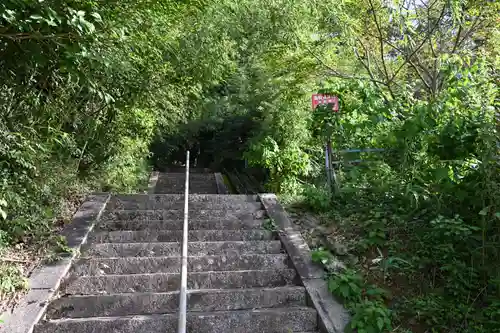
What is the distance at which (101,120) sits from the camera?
18.3 feet

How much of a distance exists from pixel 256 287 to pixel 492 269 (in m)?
1.86

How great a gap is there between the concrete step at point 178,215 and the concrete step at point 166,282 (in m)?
1.20

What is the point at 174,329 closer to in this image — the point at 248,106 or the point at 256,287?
the point at 256,287

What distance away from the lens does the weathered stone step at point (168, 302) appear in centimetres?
300

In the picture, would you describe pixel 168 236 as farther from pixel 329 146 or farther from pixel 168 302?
pixel 329 146

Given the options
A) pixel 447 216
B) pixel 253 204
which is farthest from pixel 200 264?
pixel 447 216

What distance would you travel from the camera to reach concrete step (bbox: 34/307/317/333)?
9.11 ft

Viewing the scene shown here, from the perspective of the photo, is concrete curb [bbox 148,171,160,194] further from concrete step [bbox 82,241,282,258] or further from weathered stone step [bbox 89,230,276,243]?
concrete step [bbox 82,241,282,258]

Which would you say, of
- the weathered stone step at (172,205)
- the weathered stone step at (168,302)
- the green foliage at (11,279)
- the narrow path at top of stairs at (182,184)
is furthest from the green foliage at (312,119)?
the narrow path at top of stairs at (182,184)

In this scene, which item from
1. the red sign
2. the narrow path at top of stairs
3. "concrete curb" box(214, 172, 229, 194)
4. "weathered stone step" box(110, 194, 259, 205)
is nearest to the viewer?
the red sign

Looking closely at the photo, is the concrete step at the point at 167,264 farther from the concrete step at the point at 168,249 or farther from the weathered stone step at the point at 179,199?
the weathered stone step at the point at 179,199

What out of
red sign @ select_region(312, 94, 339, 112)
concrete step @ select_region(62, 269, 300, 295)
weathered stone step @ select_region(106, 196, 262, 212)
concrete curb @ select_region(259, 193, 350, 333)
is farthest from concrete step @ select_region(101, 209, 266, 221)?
red sign @ select_region(312, 94, 339, 112)

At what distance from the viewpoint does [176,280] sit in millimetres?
3340

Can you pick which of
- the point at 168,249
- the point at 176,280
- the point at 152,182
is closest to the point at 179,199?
the point at 168,249
